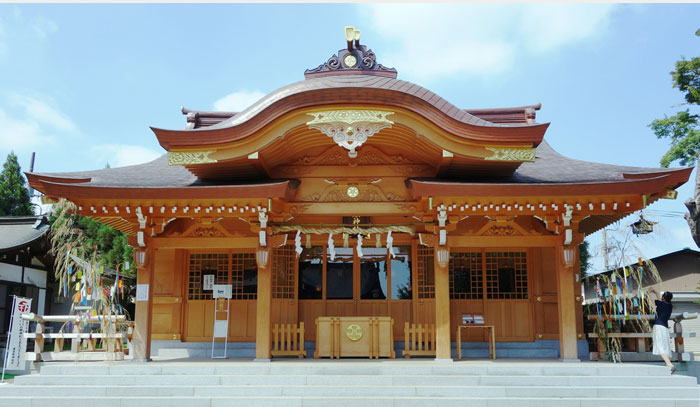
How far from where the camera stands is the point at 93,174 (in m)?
12.1

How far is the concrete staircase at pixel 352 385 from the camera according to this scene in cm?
844

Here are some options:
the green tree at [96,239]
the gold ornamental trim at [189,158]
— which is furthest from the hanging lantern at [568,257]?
the green tree at [96,239]

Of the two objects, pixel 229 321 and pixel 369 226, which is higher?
pixel 369 226

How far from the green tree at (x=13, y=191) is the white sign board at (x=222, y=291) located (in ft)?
65.2

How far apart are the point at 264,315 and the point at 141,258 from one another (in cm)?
257

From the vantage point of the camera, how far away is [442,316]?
1063 centimetres

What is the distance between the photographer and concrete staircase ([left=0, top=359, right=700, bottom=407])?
844cm

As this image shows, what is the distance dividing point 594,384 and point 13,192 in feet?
89.2

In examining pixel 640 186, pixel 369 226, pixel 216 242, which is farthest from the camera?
pixel 369 226

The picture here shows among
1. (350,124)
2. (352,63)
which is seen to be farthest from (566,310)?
(352,63)

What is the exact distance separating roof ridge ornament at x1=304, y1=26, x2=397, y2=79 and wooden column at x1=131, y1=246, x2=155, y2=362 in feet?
17.4

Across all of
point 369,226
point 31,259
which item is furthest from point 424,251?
point 31,259

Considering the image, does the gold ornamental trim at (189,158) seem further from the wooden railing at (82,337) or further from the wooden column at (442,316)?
the wooden column at (442,316)

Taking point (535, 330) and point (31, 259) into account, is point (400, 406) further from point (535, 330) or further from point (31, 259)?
point (31, 259)
